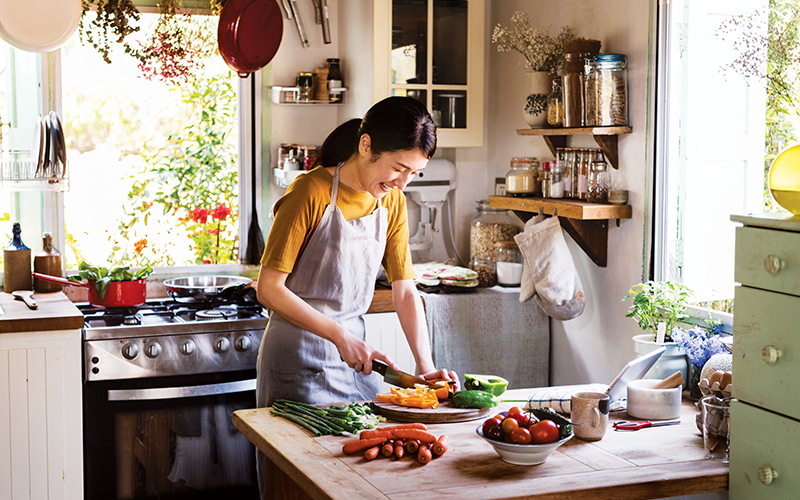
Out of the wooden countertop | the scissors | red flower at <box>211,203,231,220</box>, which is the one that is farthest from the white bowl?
red flower at <box>211,203,231,220</box>

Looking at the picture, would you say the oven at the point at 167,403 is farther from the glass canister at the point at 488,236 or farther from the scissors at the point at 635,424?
the scissors at the point at 635,424

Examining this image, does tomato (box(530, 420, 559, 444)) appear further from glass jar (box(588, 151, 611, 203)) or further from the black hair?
glass jar (box(588, 151, 611, 203))

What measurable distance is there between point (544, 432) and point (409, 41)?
2403mm

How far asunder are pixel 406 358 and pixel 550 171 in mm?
1013

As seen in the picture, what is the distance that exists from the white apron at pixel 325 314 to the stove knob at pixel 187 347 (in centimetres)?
77

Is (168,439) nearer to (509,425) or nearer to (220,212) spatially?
(220,212)

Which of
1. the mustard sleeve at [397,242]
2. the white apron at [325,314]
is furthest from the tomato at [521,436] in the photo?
the mustard sleeve at [397,242]

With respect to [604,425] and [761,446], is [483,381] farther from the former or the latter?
[761,446]

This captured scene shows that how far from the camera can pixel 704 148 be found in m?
2.89

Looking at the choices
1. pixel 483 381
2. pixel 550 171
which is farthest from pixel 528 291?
pixel 483 381

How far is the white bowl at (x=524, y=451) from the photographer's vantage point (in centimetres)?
176

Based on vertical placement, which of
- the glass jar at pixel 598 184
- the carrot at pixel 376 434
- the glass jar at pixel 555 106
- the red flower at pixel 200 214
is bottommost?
the carrot at pixel 376 434

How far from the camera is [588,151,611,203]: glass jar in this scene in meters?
3.22

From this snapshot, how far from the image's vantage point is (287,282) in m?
2.48
